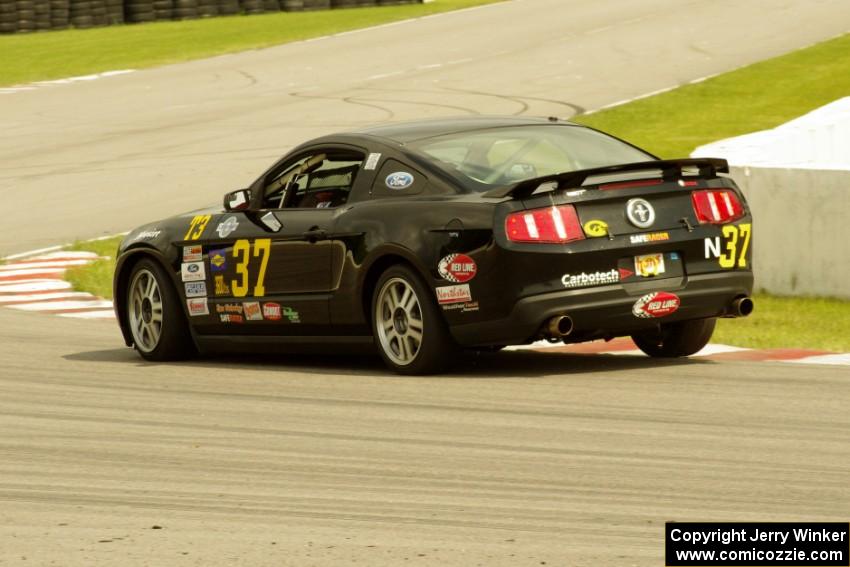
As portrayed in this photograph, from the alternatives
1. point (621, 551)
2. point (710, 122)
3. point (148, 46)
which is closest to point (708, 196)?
point (621, 551)

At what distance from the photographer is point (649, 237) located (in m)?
9.18

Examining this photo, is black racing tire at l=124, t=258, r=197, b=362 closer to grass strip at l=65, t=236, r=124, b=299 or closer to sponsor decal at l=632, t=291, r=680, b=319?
sponsor decal at l=632, t=291, r=680, b=319

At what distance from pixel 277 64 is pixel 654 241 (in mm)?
28143

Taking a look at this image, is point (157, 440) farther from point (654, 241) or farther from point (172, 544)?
point (654, 241)

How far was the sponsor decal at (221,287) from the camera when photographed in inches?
417

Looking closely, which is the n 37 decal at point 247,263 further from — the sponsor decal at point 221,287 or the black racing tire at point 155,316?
the black racing tire at point 155,316

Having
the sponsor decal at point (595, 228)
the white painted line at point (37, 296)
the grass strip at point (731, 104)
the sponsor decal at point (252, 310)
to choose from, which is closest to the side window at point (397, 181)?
the sponsor decal at point (595, 228)

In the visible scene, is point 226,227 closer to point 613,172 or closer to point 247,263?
point 247,263

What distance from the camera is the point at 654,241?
919 centimetres

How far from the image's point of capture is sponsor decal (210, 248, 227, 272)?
10593mm

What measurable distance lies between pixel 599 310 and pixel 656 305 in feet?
1.02

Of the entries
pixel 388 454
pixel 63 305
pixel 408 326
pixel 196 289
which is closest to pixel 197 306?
pixel 196 289

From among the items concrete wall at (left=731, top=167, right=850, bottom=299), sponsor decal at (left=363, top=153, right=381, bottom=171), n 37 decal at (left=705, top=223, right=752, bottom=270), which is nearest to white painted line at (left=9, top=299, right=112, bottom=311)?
sponsor decal at (left=363, top=153, right=381, bottom=171)

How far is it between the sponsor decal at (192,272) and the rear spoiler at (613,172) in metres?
2.30
